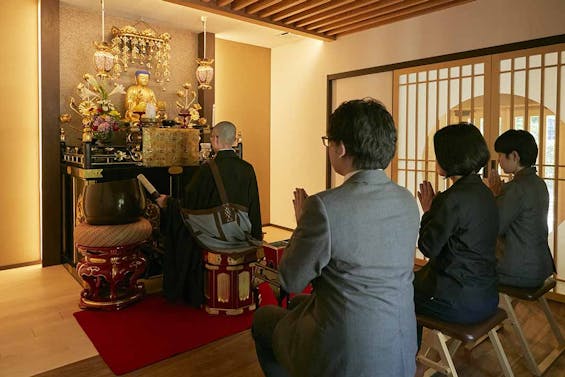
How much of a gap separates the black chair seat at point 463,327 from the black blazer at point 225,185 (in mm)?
1436

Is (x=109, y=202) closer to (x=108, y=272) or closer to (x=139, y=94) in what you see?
(x=108, y=272)

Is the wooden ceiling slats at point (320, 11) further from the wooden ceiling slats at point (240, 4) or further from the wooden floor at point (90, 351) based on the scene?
the wooden floor at point (90, 351)

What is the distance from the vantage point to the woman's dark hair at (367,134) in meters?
1.19

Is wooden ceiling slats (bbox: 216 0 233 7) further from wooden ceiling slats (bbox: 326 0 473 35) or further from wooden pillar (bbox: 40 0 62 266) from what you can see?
wooden pillar (bbox: 40 0 62 266)

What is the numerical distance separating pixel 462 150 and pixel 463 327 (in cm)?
71

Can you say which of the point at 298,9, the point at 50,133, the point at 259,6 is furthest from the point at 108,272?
the point at 298,9

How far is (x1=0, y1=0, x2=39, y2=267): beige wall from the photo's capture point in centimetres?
383

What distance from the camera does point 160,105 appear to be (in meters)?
4.50

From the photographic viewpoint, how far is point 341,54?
16.0 ft

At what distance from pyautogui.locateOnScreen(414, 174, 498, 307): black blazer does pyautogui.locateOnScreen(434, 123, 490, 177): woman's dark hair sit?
5 centimetres

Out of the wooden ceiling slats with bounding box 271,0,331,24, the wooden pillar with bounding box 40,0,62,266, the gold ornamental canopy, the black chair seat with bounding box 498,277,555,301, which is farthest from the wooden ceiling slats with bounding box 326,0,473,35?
the wooden pillar with bounding box 40,0,62,266

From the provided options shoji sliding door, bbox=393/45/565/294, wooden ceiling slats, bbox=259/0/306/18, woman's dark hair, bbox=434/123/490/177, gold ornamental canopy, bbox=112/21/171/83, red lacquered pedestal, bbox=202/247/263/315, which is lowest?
red lacquered pedestal, bbox=202/247/263/315

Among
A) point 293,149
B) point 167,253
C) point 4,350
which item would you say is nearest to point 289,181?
point 293,149

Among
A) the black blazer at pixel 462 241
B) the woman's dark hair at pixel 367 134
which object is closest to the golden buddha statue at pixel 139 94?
the black blazer at pixel 462 241
